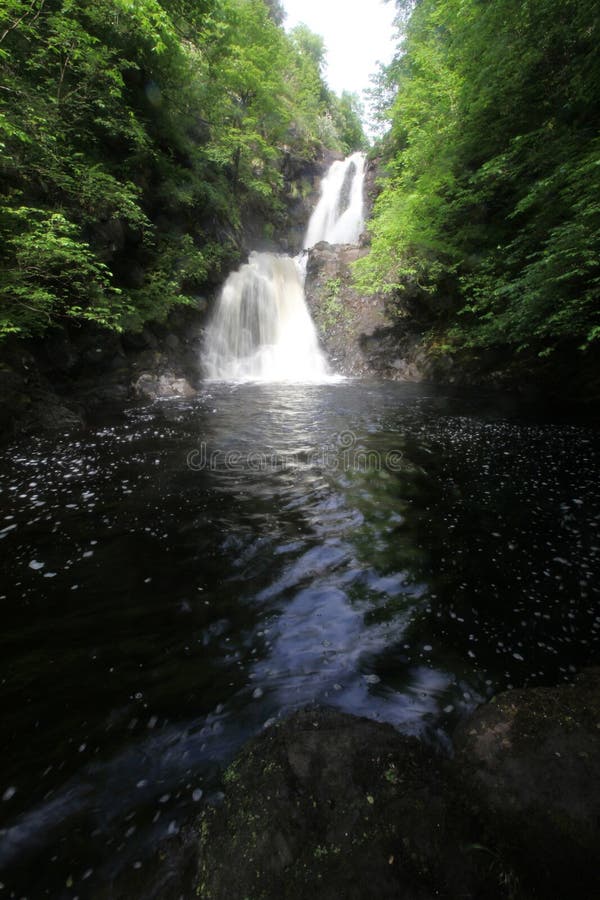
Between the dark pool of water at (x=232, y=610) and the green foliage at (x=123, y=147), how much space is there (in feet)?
14.9

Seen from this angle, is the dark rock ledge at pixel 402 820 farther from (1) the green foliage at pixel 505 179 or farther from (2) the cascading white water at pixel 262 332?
(2) the cascading white water at pixel 262 332

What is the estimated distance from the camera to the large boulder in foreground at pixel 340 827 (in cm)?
147

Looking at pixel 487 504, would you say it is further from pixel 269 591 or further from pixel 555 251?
pixel 555 251

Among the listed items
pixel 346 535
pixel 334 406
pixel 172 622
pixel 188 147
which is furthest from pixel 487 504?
pixel 188 147

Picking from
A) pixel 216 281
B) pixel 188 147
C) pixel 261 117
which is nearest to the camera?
pixel 188 147

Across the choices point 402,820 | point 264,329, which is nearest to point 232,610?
point 402,820

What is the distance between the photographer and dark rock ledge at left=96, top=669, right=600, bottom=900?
147 cm

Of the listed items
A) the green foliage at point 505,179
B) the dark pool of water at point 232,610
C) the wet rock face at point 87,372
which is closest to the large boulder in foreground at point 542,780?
the dark pool of water at point 232,610

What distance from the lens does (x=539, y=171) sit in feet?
30.8

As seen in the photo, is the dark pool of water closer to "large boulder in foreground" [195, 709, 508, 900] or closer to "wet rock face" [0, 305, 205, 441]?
"large boulder in foreground" [195, 709, 508, 900]

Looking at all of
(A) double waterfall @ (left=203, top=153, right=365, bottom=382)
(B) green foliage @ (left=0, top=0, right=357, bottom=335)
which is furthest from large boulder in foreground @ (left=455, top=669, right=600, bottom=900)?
(A) double waterfall @ (left=203, top=153, right=365, bottom=382)

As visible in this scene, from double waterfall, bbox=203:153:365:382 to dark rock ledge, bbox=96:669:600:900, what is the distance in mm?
16392

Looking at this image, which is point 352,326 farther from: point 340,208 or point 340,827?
point 340,827

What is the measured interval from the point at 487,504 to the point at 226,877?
16.0ft
